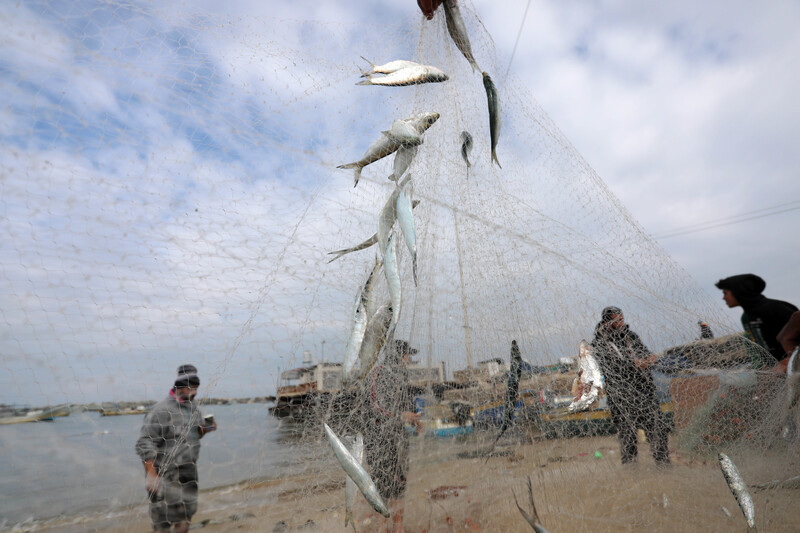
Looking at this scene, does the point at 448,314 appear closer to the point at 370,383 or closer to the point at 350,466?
the point at 370,383

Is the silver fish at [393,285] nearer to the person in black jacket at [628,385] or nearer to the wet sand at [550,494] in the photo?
the wet sand at [550,494]

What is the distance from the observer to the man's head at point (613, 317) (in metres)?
3.43

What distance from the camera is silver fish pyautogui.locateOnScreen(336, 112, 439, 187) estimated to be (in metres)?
2.09

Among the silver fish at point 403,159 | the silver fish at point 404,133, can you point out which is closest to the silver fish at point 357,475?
the silver fish at point 403,159

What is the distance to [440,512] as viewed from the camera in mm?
3572

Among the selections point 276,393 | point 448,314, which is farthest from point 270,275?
point 448,314

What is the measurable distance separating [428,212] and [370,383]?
132 cm

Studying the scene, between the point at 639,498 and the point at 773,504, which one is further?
the point at 639,498

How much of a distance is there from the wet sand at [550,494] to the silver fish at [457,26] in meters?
3.17

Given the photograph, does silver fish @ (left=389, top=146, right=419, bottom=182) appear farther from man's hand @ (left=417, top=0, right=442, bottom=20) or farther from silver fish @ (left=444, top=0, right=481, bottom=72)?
man's hand @ (left=417, top=0, right=442, bottom=20)

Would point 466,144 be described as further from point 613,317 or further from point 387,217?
point 613,317

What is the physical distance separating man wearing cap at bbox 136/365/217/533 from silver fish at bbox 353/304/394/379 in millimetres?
1493

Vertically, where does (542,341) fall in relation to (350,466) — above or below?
above

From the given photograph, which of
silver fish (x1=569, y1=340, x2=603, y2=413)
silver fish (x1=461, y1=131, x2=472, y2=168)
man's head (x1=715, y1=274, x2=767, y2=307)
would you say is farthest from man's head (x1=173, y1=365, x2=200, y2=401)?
man's head (x1=715, y1=274, x2=767, y2=307)
